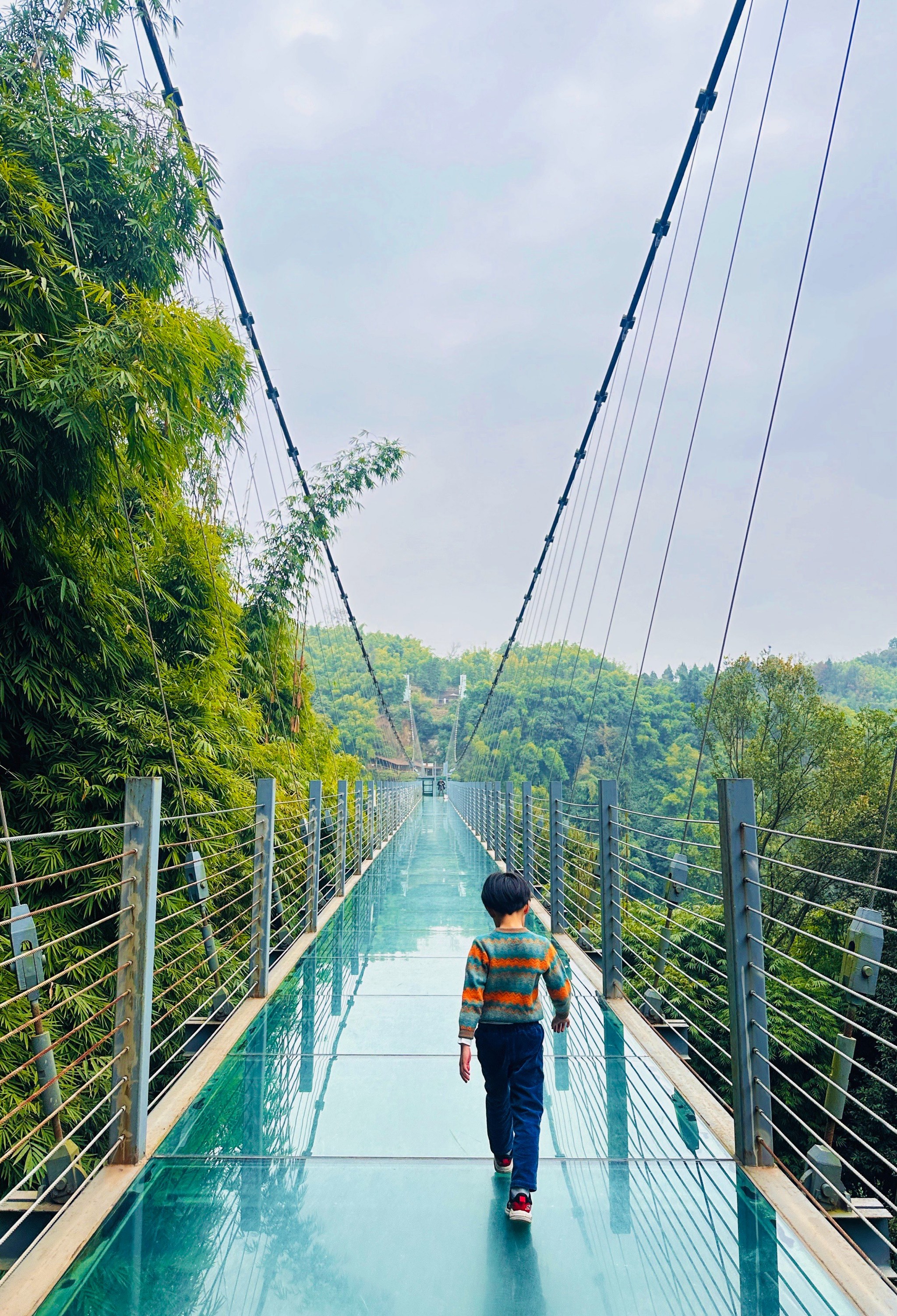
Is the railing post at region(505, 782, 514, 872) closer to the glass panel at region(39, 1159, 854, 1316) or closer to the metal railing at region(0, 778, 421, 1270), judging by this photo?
the metal railing at region(0, 778, 421, 1270)

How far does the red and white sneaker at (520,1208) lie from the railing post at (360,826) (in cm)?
546

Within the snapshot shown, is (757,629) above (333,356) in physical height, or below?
below

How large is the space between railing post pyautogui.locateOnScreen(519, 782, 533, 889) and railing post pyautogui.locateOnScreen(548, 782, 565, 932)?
877 millimetres

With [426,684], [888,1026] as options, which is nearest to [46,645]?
[888,1026]

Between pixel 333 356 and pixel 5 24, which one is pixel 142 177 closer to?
pixel 5 24

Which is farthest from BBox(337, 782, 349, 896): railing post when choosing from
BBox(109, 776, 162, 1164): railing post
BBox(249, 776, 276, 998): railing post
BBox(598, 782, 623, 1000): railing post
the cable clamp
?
the cable clamp

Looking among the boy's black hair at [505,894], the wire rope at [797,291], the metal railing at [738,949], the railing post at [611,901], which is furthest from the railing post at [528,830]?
the boy's black hair at [505,894]

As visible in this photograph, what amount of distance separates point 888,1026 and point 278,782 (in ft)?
29.2

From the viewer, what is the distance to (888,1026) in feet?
33.8

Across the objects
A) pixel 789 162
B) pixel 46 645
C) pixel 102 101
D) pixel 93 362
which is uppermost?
pixel 789 162

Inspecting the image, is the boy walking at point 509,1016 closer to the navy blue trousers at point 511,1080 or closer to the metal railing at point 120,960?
the navy blue trousers at point 511,1080

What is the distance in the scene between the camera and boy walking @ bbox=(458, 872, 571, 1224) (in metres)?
1.64

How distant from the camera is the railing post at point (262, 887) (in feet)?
10.2

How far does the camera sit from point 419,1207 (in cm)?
159
